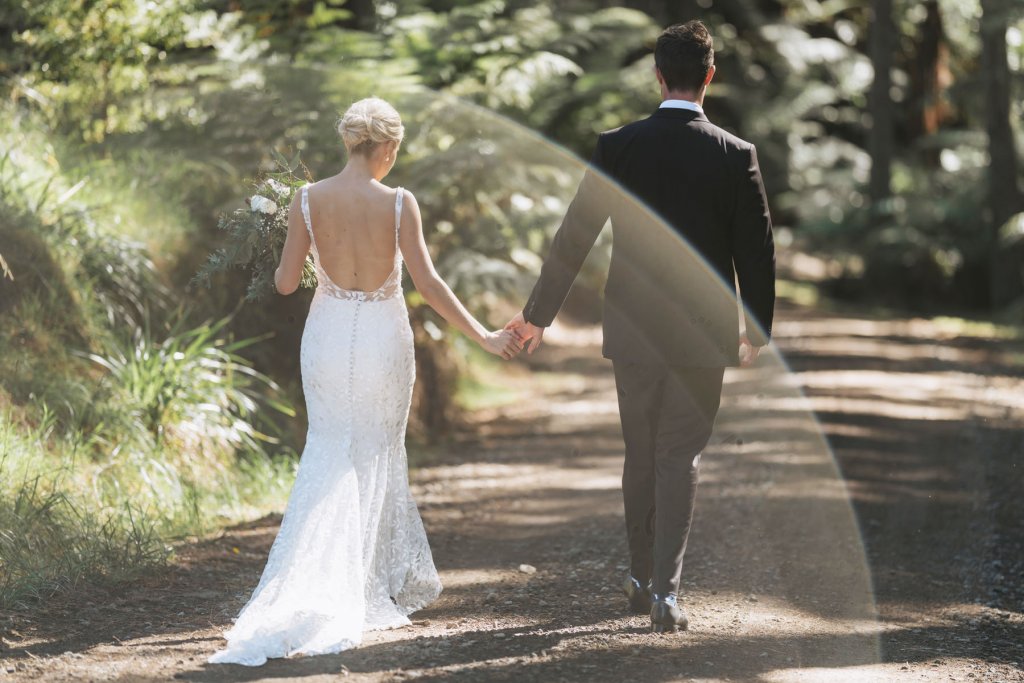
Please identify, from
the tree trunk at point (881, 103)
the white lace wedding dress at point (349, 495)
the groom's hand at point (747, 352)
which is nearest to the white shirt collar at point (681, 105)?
the groom's hand at point (747, 352)

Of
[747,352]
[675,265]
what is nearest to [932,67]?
[747,352]

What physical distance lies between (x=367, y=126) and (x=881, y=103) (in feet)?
55.4

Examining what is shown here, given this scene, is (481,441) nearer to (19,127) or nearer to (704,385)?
(19,127)

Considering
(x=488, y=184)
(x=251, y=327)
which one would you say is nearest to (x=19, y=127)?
(x=251, y=327)

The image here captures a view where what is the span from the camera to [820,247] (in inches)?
827

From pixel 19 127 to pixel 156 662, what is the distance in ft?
18.9

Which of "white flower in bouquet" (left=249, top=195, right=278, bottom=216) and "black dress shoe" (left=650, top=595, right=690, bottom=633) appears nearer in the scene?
"black dress shoe" (left=650, top=595, right=690, bottom=633)

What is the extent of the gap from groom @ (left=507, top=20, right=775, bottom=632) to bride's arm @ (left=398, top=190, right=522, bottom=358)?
0.40 m

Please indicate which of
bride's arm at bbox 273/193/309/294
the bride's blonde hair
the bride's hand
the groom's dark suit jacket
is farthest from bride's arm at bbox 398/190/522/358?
the groom's dark suit jacket

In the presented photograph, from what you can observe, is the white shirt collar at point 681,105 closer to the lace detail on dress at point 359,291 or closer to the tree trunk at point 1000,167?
the lace detail on dress at point 359,291

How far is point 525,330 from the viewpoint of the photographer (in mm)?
5266

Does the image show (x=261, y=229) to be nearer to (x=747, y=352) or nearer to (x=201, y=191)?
(x=747, y=352)

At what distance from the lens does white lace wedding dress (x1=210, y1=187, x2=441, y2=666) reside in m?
4.62

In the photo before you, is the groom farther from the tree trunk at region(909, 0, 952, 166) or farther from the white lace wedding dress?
the tree trunk at region(909, 0, 952, 166)
